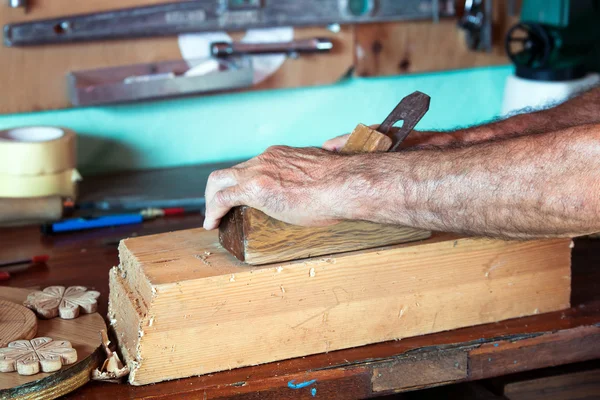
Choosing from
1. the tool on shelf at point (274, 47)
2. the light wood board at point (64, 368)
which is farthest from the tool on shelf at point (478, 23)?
the light wood board at point (64, 368)

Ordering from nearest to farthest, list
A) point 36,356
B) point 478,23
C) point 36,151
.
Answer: point 36,356 → point 36,151 → point 478,23

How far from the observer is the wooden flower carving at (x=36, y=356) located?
873mm

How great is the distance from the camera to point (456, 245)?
3.45 ft

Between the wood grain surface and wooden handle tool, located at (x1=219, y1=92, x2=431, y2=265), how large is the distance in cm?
27

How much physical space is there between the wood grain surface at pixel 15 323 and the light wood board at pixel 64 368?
2 cm

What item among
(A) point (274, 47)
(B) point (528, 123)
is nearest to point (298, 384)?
(B) point (528, 123)

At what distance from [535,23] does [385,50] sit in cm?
36

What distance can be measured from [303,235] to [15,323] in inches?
15.2

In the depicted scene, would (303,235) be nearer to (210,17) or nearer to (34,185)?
(34,185)

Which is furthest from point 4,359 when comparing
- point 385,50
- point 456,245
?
point 385,50

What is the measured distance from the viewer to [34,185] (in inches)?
61.8

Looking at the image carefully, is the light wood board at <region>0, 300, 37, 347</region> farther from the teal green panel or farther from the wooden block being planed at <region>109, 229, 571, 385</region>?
the teal green panel

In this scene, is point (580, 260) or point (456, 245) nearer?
point (456, 245)

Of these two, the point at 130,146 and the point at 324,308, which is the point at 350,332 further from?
the point at 130,146
